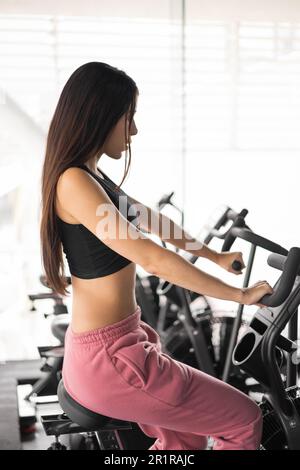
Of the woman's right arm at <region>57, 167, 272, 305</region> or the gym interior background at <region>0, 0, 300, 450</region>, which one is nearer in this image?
the woman's right arm at <region>57, 167, 272, 305</region>

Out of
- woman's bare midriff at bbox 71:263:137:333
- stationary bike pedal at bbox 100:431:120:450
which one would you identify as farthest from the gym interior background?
woman's bare midriff at bbox 71:263:137:333

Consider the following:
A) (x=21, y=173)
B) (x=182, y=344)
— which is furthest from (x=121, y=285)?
(x=21, y=173)

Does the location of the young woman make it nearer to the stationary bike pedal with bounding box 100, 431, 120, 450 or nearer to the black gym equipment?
the black gym equipment

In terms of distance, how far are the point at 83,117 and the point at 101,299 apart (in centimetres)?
50

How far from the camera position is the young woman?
5.65 feet

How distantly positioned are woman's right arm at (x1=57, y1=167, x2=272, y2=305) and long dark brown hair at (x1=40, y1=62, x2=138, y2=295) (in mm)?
61

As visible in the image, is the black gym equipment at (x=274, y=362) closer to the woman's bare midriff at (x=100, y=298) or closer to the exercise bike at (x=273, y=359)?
the exercise bike at (x=273, y=359)

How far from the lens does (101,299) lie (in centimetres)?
Answer: 184

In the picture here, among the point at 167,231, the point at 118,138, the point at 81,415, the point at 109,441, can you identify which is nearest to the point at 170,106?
the point at 167,231

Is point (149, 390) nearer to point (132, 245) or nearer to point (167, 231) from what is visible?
point (132, 245)

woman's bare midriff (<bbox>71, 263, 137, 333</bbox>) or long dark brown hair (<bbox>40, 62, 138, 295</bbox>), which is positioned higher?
long dark brown hair (<bbox>40, 62, 138, 295</bbox>)

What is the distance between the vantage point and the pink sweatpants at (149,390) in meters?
1.78

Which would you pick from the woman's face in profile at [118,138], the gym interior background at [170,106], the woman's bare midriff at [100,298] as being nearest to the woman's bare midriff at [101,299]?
the woman's bare midriff at [100,298]
